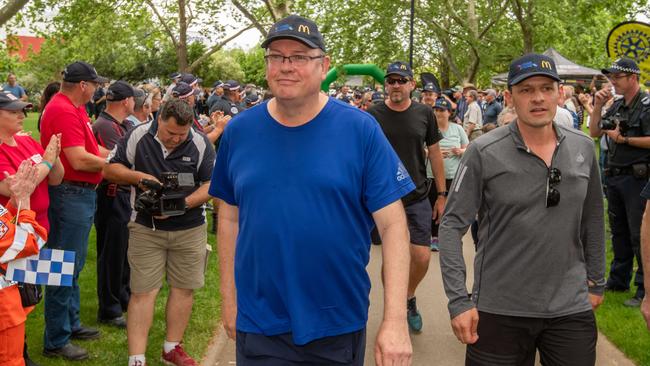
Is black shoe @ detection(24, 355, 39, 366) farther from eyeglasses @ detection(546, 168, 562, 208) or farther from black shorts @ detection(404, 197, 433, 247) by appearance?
eyeglasses @ detection(546, 168, 562, 208)

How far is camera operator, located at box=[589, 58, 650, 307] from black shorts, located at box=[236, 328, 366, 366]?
15.8ft

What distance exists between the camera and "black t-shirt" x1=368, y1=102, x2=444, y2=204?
6.12 m

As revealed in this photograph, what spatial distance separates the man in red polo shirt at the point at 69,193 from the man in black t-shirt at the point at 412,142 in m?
2.40

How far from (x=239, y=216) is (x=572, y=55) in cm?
4472

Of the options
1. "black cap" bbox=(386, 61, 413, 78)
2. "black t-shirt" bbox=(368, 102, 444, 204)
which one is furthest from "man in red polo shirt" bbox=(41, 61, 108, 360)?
"black cap" bbox=(386, 61, 413, 78)

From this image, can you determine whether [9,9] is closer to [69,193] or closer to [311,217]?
[69,193]

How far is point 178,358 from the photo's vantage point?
17.4 ft

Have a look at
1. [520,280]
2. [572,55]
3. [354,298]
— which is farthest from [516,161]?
[572,55]

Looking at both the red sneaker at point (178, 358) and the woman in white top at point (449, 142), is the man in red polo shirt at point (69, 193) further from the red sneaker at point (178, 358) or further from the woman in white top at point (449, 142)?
the woman in white top at point (449, 142)

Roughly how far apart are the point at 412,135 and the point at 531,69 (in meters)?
2.75

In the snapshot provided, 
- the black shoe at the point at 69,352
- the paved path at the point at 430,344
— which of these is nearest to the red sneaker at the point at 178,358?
the paved path at the point at 430,344

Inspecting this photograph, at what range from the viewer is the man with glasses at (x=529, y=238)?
10.9 ft

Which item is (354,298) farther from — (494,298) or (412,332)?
(412,332)

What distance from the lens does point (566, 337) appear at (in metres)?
3.30
